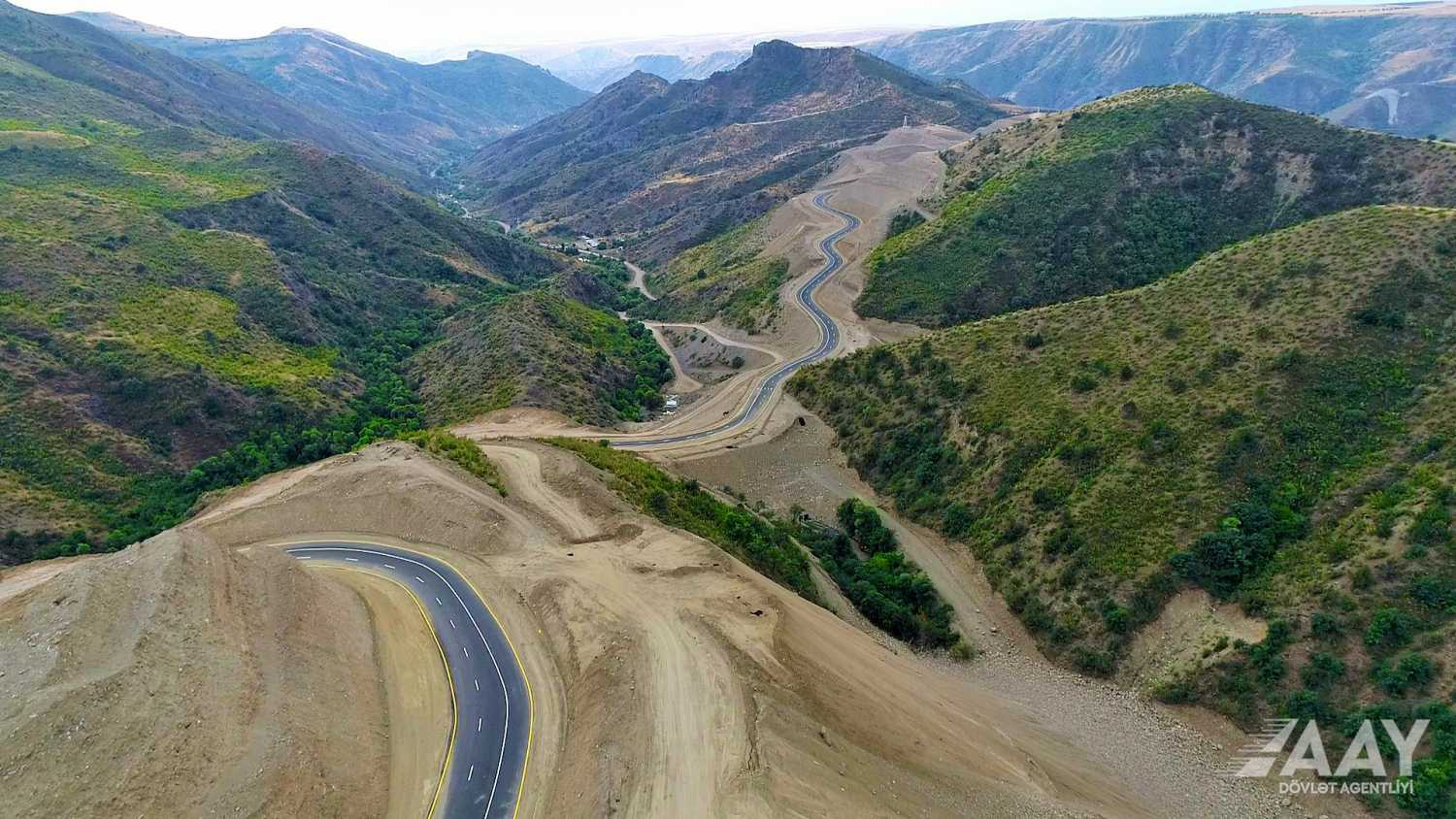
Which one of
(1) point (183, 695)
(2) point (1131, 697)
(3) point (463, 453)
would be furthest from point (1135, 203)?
(1) point (183, 695)

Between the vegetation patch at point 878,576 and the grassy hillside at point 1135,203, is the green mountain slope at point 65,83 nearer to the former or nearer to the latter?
the vegetation patch at point 878,576

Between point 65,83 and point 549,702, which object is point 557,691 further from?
point 65,83

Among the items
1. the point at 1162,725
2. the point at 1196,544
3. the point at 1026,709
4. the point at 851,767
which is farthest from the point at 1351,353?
the point at 851,767

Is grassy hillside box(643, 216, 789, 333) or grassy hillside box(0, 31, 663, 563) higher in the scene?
grassy hillside box(643, 216, 789, 333)

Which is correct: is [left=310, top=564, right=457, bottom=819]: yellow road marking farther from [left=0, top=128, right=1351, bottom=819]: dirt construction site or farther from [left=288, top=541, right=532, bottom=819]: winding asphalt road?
[left=0, top=128, right=1351, bottom=819]: dirt construction site

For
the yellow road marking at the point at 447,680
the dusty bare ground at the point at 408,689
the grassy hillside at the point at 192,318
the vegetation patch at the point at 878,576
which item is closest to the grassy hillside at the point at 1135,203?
the vegetation patch at the point at 878,576

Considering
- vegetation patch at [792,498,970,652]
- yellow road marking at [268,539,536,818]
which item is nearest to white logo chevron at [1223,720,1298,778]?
vegetation patch at [792,498,970,652]
